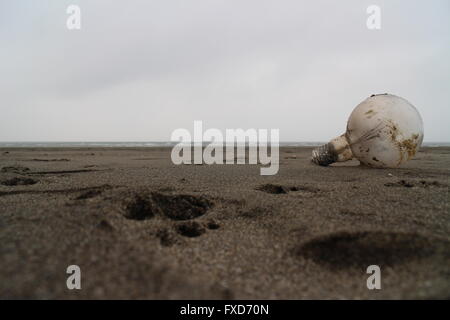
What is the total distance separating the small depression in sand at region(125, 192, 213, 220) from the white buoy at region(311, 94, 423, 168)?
274cm

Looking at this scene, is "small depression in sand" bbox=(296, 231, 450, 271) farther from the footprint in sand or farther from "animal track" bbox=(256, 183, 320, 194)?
"animal track" bbox=(256, 183, 320, 194)

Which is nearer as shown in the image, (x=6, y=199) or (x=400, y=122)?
(x=6, y=199)

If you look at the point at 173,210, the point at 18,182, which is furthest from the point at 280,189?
the point at 18,182

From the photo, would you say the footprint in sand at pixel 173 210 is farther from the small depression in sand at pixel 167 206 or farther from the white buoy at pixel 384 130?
the white buoy at pixel 384 130

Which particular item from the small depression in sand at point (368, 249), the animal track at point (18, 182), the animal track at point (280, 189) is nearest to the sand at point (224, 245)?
the small depression in sand at point (368, 249)

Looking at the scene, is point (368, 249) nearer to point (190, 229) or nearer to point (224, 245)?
point (224, 245)

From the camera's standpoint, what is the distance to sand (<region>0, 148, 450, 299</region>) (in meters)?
1.32

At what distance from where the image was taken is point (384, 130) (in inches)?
160

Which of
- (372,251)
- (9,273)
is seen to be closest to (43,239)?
(9,273)

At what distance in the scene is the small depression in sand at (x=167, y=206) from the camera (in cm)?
222

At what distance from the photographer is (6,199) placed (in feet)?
8.70
